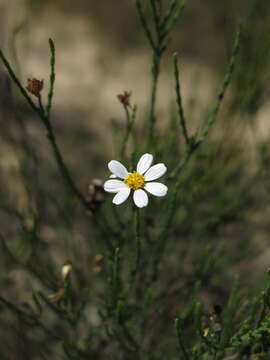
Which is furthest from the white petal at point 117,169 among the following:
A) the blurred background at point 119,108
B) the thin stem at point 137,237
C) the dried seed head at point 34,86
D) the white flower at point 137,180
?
the blurred background at point 119,108

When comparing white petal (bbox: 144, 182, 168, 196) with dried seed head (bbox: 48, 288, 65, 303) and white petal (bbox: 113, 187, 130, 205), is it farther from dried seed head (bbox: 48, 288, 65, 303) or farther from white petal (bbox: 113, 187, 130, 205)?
dried seed head (bbox: 48, 288, 65, 303)

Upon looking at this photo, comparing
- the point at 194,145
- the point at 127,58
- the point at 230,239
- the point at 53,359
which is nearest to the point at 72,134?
the point at 127,58

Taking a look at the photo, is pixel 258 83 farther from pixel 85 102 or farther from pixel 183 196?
pixel 85 102

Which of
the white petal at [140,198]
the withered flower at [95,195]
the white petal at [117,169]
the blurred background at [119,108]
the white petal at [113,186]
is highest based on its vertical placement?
the blurred background at [119,108]

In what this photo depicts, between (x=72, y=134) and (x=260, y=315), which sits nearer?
(x=260, y=315)

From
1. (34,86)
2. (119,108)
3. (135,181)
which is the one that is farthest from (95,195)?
(119,108)

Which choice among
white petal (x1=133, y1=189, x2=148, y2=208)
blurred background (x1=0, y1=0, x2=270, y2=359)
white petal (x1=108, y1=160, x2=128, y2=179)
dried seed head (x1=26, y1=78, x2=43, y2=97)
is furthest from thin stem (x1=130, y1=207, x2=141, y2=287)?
blurred background (x1=0, y1=0, x2=270, y2=359)

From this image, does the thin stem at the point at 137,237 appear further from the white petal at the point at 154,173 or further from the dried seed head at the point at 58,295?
the dried seed head at the point at 58,295
